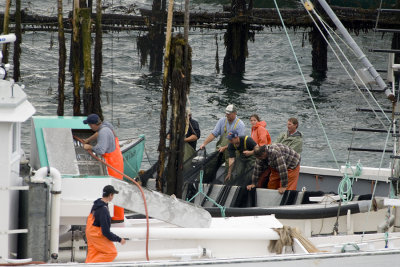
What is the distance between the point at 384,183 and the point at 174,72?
4648mm

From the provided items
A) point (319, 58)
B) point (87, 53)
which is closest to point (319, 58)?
point (319, 58)

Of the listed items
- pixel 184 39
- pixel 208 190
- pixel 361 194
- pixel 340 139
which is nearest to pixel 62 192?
pixel 208 190

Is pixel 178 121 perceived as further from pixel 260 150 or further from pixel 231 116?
pixel 260 150

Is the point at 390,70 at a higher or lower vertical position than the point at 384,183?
higher

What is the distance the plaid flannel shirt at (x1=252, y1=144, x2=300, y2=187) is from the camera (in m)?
13.2

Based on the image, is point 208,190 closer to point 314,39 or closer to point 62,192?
point 62,192

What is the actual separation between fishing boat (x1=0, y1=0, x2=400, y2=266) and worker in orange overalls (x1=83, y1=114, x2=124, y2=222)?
0.15 meters

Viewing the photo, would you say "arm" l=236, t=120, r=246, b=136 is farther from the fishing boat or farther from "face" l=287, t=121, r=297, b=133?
the fishing boat

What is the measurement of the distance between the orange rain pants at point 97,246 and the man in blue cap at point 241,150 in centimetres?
509

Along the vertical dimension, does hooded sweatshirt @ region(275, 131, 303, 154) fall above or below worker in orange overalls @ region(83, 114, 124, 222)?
below

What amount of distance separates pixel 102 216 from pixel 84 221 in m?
0.84

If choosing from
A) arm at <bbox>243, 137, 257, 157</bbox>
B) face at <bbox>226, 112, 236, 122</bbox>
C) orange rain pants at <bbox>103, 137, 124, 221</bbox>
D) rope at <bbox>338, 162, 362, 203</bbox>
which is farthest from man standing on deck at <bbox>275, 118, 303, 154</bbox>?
orange rain pants at <bbox>103, 137, 124, 221</bbox>

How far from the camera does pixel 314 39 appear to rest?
115 feet

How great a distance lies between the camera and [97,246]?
9016mm
